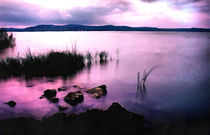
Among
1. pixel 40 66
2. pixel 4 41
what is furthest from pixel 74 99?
pixel 4 41

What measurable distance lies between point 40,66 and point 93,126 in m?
8.71

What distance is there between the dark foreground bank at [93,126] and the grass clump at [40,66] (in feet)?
23.1

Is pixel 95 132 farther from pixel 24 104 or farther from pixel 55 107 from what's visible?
pixel 24 104

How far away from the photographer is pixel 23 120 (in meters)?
5.25

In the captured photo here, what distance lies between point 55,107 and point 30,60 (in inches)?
251

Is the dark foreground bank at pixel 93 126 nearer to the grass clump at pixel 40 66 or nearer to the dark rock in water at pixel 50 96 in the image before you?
the dark rock in water at pixel 50 96

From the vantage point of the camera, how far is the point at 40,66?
12.3m

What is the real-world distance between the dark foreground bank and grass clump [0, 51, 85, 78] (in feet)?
23.1

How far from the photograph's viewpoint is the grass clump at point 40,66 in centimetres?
1159

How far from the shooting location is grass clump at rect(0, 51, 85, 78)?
11.6 m

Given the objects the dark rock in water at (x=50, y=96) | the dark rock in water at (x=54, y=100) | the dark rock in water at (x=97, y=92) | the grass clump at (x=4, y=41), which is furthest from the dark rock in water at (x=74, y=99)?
the grass clump at (x=4, y=41)

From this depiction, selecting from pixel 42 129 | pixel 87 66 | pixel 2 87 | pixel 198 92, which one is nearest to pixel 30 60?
pixel 2 87

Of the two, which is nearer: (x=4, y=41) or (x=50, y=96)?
(x=50, y=96)

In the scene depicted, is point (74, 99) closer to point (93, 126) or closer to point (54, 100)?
point (54, 100)
